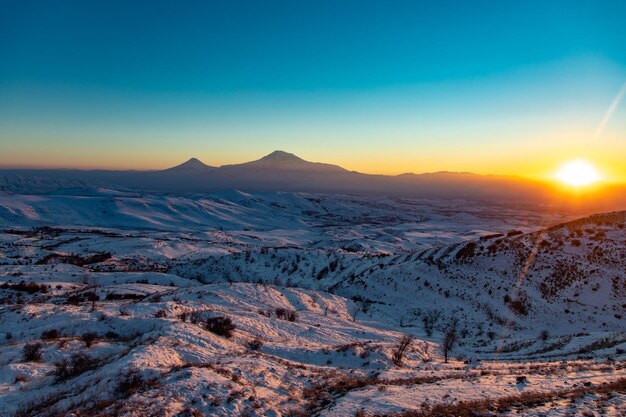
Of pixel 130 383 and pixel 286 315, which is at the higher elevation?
pixel 130 383

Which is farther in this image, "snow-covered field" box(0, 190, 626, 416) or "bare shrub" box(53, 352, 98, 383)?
"bare shrub" box(53, 352, 98, 383)

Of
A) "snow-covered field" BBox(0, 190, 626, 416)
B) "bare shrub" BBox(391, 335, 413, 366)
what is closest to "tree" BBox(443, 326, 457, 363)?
"snow-covered field" BBox(0, 190, 626, 416)

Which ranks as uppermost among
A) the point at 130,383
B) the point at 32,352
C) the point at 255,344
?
the point at 130,383

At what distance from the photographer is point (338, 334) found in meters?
28.0

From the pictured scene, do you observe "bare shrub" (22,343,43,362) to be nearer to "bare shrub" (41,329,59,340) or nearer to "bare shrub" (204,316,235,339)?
"bare shrub" (41,329,59,340)

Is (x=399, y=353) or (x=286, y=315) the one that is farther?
(x=286, y=315)

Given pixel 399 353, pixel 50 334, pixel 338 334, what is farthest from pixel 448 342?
pixel 50 334

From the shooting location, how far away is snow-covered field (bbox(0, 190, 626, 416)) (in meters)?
12.4

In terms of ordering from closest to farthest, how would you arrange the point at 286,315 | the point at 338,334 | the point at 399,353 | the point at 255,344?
the point at 255,344 → the point at 399,353 → the point at 338,334 → the point at 286,315

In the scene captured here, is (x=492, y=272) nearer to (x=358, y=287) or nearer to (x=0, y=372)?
(x=358, y=287)

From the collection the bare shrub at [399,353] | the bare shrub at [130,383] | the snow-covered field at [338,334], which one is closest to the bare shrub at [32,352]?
the snow-covered field at [338,334]

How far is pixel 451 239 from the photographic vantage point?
130 metres

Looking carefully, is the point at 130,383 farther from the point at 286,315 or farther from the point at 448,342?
the point at 448,342

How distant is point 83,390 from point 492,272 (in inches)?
1802
